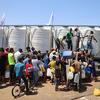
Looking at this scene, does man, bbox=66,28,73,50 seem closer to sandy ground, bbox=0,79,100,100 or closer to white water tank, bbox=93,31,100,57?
white water tank, bbox=93,31,100,57

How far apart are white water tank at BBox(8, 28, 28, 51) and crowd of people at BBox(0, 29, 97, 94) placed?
5.06 metres

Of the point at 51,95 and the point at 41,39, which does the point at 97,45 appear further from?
the point at 51,95

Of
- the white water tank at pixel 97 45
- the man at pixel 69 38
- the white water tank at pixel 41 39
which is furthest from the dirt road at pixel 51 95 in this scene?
the white water tank at pixel 41 39

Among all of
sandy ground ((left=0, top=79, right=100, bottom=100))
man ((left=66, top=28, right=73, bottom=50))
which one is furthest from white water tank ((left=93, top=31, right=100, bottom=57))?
sandy ground ((left=0, top=79, right=100, bottom=100))

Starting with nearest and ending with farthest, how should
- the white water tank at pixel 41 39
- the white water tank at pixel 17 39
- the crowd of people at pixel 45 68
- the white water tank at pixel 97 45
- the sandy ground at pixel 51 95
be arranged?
the sandy ground at pixel 51 95 → the crowd of people at pixel 45 68 → the white water tank at pixel 97 45 → the white water tank at pixel 41 39 → the white water tank at pixel 17 39

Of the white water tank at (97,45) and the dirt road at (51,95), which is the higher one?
the white water tank at (97,45)

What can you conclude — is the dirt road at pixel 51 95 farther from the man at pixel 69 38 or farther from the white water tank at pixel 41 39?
the white water tank at pixel 41 39

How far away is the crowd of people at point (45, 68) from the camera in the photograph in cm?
1653

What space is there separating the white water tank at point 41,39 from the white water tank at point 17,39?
0.58 meters

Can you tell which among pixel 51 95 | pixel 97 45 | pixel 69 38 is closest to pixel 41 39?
pixel 69 38

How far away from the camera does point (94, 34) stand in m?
22.2

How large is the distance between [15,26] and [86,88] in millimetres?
8841

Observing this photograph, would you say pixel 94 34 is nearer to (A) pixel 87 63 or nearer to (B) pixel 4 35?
(A) pixel 87 63

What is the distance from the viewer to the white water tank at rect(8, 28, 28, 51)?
23734 mm
